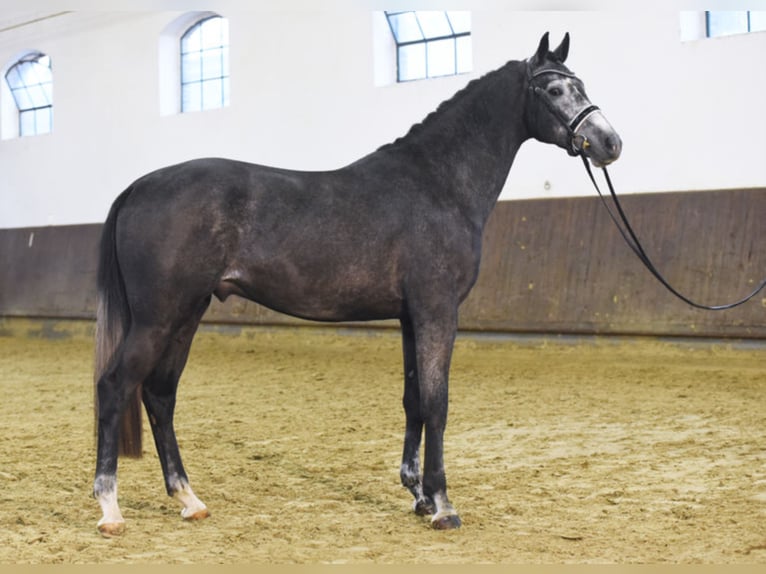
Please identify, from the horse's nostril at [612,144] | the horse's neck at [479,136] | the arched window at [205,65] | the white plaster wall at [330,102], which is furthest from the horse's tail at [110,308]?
the arched window at [205,65]

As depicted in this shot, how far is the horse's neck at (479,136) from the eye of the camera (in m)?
3.58

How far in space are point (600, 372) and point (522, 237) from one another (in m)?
1.81

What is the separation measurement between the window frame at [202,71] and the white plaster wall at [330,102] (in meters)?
0.30

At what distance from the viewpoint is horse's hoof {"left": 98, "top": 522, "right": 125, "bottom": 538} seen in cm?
313

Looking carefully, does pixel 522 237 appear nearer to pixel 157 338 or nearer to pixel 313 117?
pixel 313 117

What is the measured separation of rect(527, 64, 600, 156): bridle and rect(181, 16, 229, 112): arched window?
8841mm

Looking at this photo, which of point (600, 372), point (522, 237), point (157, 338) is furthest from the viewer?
point (522, 237)

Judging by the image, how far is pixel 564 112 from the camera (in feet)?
11.6

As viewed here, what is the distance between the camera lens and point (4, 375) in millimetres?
8312

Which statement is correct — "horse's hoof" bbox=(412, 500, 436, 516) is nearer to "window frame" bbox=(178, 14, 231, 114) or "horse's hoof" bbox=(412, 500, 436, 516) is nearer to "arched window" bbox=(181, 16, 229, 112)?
"window frame" bbox=(178, 14, 231, 114)

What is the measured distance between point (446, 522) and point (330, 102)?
8033mm

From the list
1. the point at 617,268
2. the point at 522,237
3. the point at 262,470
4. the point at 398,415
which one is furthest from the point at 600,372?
the point at 262,470

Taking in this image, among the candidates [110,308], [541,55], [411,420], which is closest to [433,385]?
[411,420]

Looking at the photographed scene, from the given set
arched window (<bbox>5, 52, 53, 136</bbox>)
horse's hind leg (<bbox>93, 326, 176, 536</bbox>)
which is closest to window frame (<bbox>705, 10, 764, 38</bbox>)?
horse's hind leg (<bbox>93, 326, 176, 536</bbox>)
